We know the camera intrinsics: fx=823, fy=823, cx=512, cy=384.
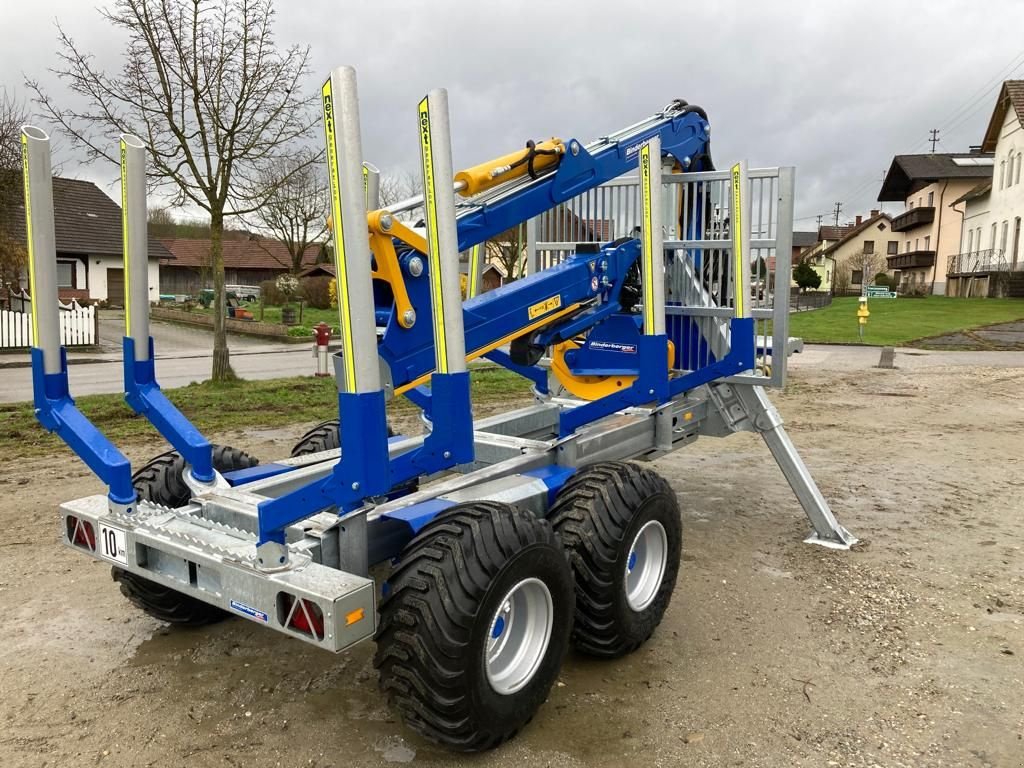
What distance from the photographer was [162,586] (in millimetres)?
3959

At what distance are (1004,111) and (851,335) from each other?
28.7m

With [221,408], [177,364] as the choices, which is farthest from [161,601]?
[177,364]

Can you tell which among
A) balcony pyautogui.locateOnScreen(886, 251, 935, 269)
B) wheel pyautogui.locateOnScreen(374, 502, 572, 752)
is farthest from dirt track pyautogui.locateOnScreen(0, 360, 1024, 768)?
balcony pyautogui.locateOnScreen(886, 251, 935, 269)

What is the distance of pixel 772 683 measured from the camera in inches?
147

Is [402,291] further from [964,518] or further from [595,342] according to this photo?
[964,518]

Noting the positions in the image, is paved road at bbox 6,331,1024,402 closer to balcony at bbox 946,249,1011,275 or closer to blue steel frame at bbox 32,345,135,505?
blue steel frame at bbox 32,345,135,505

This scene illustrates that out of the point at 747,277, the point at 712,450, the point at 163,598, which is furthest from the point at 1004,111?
the point at 163,598

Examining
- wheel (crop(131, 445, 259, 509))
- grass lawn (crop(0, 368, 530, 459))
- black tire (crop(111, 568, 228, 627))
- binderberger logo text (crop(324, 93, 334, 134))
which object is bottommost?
black tire (crop(111, 568, 228, 627))

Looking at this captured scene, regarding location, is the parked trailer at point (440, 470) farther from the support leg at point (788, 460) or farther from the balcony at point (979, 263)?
the balcony at point (979, 263)

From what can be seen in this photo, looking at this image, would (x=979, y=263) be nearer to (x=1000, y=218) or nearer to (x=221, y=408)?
(x=1000, y=218)

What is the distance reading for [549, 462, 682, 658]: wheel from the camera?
361 cm

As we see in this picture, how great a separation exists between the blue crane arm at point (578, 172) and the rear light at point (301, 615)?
1.87 meters

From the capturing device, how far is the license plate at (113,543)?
3357mm

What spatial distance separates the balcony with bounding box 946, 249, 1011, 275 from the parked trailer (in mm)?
45095
